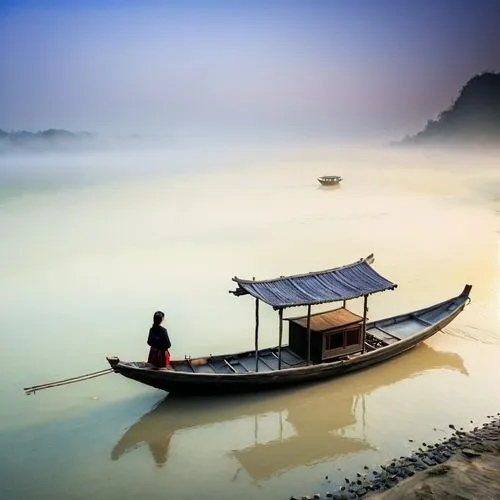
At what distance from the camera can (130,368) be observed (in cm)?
834

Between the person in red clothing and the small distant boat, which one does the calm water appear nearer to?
the person in red clothing

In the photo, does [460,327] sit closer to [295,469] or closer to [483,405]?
[483,405]

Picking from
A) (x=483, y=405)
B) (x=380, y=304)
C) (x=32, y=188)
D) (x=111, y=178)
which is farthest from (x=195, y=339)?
(x=111, y=178)

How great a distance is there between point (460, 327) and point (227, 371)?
5938 mm

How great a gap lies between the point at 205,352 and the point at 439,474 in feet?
19.5

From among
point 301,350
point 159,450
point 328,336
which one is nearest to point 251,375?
point 301,350

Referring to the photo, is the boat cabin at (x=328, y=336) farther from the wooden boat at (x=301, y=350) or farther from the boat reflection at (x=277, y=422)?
the boat reflection at (x=277, y=422)

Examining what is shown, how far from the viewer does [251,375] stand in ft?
29.9

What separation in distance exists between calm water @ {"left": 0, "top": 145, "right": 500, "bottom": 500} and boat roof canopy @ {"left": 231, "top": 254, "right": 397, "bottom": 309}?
1.62m

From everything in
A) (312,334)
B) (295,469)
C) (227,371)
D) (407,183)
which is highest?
(407,183)

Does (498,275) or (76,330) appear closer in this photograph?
(76,330)

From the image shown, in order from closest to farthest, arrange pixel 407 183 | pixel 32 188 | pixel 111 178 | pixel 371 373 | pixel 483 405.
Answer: pixel 483 405 < pixel 371 373 < pixel 32 188 < pixel 407 183 < pixel 111 178

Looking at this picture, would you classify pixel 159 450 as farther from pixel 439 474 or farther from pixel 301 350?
pixel 439 474

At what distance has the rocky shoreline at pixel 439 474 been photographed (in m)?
6.05
